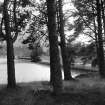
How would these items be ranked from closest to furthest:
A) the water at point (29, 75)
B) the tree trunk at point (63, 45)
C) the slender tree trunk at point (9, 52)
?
1. the slender tree trunk at point (9, 52)
2. the tree trunk at point (63, 45)
3. the water at point (29, 75)

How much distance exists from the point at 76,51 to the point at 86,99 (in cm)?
1085

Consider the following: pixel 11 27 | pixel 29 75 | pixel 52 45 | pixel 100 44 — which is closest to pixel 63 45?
pixel 100 44

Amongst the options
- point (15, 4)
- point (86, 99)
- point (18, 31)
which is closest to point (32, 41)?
point (18, 31)

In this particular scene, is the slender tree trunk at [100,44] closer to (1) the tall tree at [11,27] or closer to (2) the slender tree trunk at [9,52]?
(1) the tall tree at [11,27]

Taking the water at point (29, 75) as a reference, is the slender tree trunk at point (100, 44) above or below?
above

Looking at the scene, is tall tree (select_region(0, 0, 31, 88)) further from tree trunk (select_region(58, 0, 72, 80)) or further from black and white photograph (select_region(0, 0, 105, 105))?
tree trunk (select_region(58, 0, 72, 80))

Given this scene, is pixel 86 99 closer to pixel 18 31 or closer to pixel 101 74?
pixel 18 31

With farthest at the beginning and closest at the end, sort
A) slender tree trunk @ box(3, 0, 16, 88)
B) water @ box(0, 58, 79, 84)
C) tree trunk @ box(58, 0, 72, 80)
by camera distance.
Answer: water @ box(0, 58, 79, 84), tree trunk @ box(58, 0, 72, 80), slender tree trunk @ box(3, 0, 16, 88)

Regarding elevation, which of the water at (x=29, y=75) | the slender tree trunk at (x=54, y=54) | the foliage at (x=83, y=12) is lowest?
the water at (x=29, y=75)

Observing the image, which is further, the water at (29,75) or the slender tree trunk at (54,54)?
the water at (29,75)

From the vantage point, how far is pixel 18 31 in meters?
9.96

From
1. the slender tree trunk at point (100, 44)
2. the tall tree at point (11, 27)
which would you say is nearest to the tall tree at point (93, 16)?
the slender tree trunk at point (100, 44)

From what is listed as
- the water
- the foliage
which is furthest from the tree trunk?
the water

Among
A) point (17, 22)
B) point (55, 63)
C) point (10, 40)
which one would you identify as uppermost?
point (17, 22)
